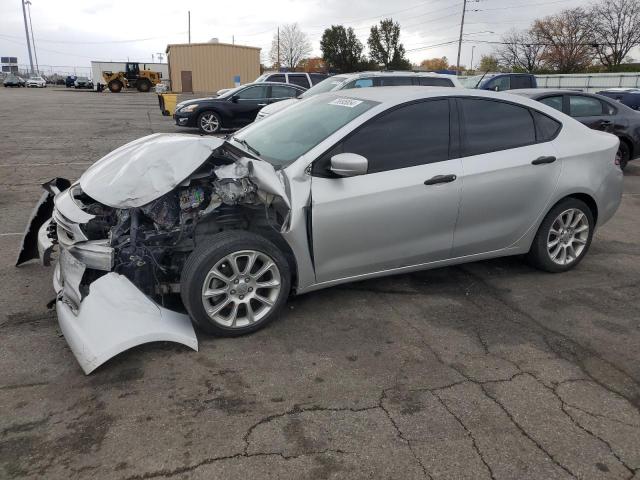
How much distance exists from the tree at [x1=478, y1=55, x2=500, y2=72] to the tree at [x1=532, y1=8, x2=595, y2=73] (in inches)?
427

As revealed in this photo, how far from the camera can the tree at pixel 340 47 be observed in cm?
7425

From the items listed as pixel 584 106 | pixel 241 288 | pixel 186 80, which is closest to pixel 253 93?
pixel 584 106

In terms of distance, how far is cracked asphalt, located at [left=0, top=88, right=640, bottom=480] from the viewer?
2.41m

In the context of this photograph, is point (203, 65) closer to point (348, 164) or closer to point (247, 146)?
point (247, 146)

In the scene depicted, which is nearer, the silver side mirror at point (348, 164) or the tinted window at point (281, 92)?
the silver side mirror at point (348, 164)

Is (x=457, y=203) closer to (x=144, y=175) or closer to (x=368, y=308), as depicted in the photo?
(x=368, y=308)

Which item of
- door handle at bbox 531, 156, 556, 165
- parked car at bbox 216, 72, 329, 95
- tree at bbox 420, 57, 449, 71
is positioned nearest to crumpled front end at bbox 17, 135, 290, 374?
door handle at bbox 531, 156, 556, 165

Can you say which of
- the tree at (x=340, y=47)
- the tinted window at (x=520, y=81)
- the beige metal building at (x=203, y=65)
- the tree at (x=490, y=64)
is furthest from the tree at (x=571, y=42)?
the tinted window at (x=520, y=81)

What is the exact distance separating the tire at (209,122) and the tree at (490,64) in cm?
6995

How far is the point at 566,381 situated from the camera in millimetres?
3117

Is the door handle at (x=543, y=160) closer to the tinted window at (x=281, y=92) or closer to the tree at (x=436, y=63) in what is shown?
the tinted window at (x=281, y=92)

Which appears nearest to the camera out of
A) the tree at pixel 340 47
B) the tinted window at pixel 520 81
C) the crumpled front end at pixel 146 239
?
the crumpled front end at pixel 146 239

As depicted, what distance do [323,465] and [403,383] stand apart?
838 mm

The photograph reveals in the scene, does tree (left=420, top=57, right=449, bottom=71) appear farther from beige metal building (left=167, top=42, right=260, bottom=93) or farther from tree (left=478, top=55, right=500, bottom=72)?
beige metal building (left=167, top=42, right=260, bottom=93)
